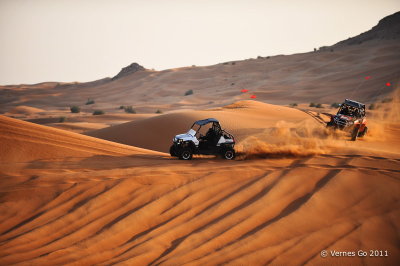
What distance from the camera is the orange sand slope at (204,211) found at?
622cm

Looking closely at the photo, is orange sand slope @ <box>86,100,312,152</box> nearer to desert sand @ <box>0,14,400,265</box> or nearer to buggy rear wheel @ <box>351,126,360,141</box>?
buggy rear wheel @ <box>351,126,360,141</box>

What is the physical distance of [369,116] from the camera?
27469 mm

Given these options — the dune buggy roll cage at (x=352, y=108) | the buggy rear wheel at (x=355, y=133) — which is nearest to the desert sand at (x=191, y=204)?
the buggy rear wheel at (x=355, y=133)

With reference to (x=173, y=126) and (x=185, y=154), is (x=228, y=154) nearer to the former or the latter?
(x=185, y=154)

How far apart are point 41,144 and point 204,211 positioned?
21.9ft

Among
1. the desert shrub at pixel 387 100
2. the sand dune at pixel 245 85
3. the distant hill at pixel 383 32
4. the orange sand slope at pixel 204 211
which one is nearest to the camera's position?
the orange sand slope at pixel 204 211

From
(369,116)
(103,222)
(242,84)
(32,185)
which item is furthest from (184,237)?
(242,84)

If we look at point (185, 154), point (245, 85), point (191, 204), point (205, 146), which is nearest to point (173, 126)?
point (205, 146)

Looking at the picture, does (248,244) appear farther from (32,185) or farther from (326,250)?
(32,185)

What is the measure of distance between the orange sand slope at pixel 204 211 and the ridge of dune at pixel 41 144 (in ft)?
3.98

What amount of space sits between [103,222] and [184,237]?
1610mm

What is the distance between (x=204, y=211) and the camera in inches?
297

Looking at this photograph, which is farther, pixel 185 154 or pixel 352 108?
pixel 352 108

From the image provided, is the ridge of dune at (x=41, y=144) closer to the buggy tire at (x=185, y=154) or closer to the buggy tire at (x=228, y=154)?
the buggy tire at (x=185, y=154)
